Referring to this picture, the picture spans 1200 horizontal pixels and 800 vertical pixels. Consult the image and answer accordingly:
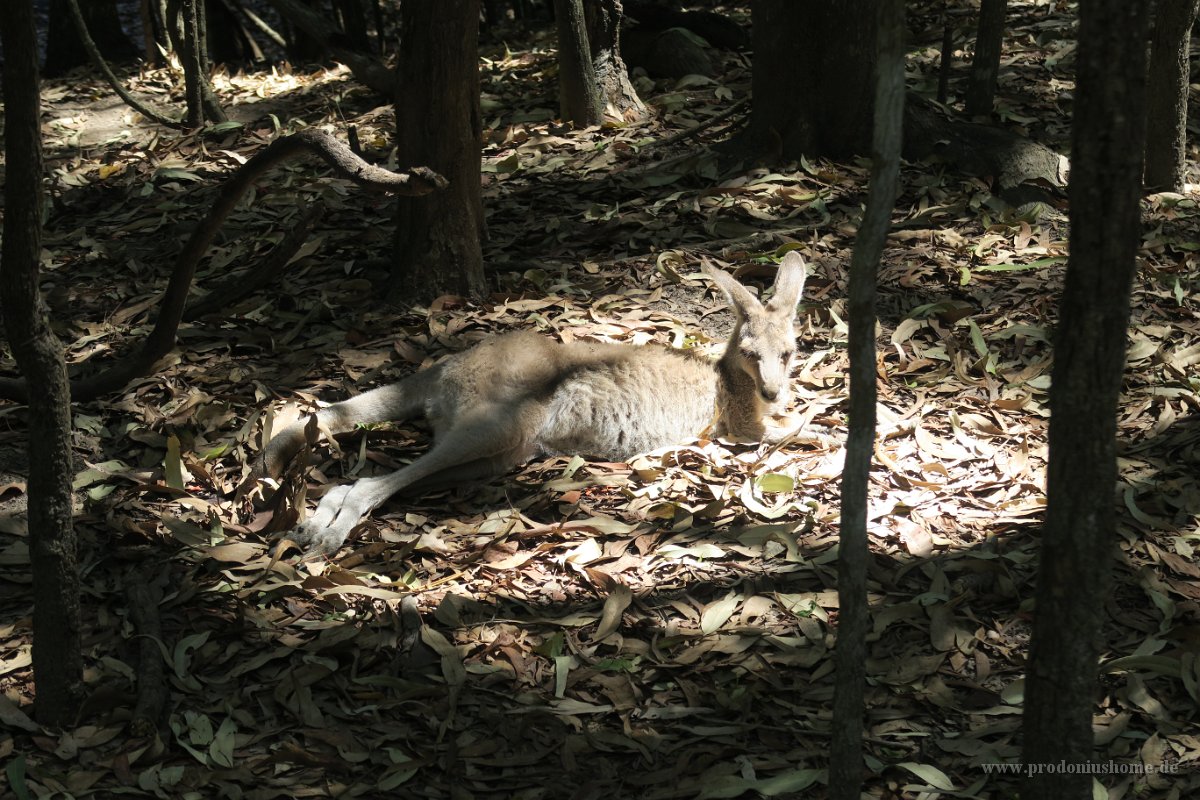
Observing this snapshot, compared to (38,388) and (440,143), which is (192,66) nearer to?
(440,143)

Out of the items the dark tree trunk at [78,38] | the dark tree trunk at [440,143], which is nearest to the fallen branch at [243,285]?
the dark tree trunk at [440,143]

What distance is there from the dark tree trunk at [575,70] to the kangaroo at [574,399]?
2.85 m

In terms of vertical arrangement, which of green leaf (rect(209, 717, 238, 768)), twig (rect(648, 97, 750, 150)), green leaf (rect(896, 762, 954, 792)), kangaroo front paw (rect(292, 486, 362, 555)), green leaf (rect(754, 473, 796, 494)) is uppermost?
twig (rect(648, 97, 750, 150))

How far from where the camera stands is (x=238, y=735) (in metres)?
3.23

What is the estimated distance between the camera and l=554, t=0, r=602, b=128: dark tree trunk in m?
7.32

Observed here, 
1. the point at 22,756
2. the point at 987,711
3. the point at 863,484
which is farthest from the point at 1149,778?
the point at 22,756

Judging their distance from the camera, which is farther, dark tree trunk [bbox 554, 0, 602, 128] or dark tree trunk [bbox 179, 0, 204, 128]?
Answer: dark tree trunk [bbox 179, 0, 204, 128]

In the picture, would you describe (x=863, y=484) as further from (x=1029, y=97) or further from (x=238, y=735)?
(x=1029, y=97)

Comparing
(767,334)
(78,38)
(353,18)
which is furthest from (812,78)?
(78,38)

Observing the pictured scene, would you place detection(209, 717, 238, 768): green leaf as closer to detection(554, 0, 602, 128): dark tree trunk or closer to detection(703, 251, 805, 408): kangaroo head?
detection(703, 251, 805, 408): kangaroo head

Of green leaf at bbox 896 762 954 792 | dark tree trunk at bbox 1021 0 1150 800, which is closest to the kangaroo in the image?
green leaf at bbox 896 762 954 792

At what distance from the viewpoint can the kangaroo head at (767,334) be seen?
5035mm

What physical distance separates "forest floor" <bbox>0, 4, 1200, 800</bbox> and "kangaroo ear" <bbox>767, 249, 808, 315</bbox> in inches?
17.2

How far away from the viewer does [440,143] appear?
18.1ft
